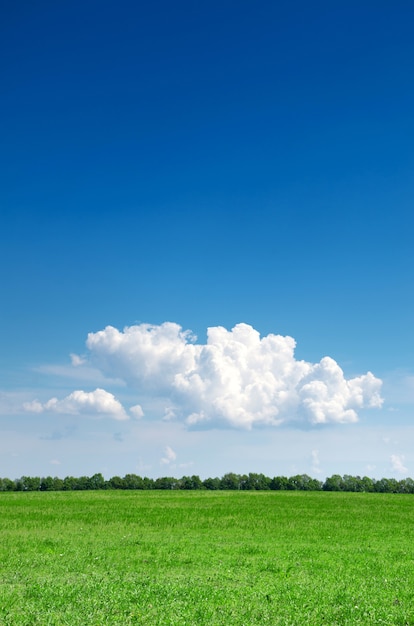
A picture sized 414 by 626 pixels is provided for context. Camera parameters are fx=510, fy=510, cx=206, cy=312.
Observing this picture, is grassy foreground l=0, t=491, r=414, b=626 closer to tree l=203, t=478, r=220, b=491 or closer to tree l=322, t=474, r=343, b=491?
tree l=203, t=478, r=220, b=491

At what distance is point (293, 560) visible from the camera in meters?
25.9

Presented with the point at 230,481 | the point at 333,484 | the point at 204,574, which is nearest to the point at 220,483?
the point at 230,481

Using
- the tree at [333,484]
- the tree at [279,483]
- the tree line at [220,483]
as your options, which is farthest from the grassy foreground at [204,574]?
the tree at [333,484]

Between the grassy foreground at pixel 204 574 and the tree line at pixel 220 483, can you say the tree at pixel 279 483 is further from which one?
the grassy foreground at pixel 204 574

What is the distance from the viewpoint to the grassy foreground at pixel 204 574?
16.5 m

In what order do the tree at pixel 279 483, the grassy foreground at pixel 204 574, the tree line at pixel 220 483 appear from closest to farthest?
the grassy foreground at pixel 204 574
the tree line at pixel 220 483
the tree at pixel 279 483

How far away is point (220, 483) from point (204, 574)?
4654 inches

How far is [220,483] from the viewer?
135m

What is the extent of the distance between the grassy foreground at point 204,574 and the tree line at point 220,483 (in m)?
83.6

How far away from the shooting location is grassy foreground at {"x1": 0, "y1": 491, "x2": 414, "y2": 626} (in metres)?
16.5

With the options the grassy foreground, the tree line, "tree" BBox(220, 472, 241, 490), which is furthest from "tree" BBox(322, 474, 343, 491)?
the grassy foreground

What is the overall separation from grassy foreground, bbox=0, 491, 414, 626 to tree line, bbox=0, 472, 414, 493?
83.6 metres

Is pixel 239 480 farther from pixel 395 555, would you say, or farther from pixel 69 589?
pixel 69 589

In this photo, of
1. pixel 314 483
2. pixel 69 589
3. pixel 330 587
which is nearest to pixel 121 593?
pixel 69 589
